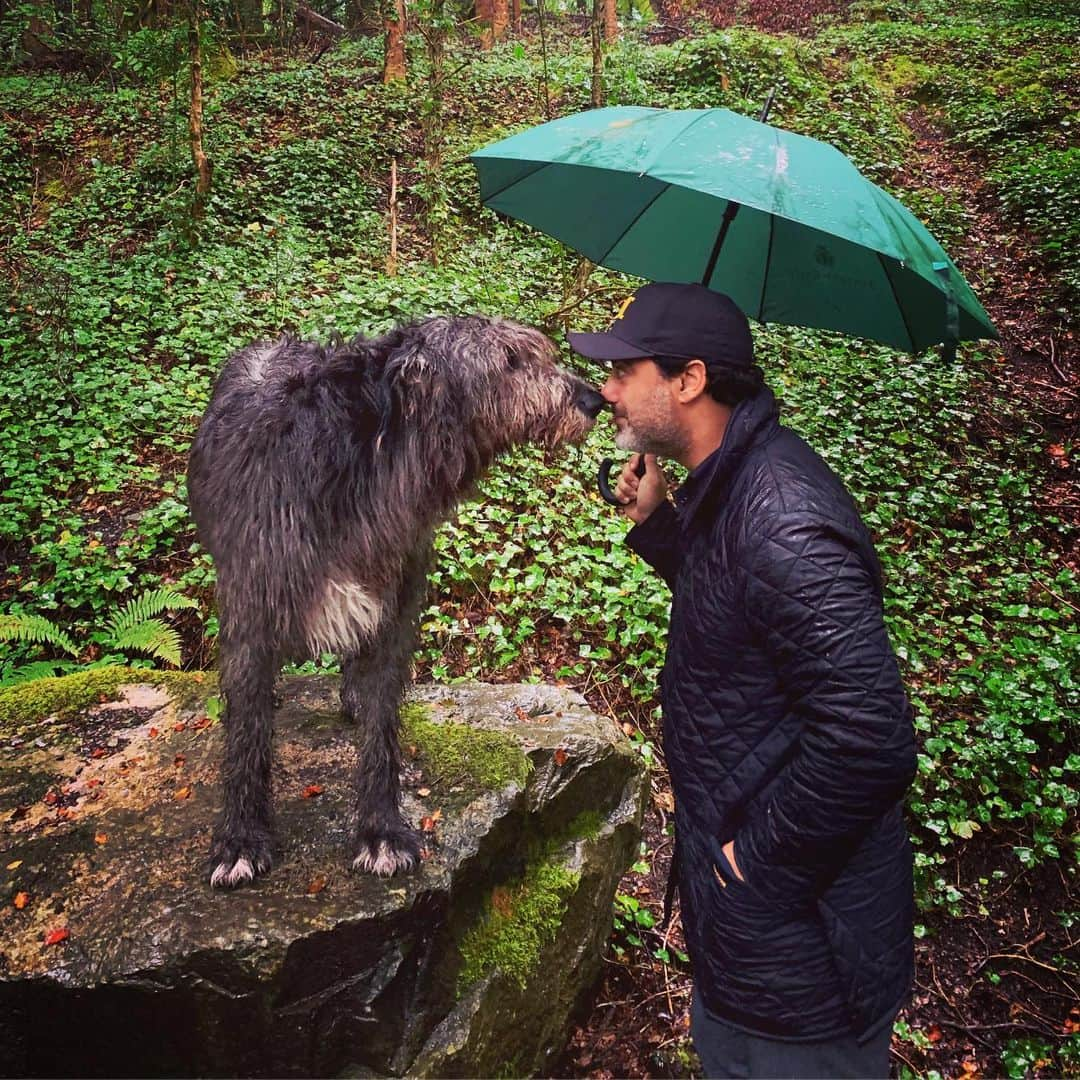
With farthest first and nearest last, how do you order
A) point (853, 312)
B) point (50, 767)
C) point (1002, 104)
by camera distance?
1. point (1002, 104)
2. point (50, 767)
3. point (853, 312)

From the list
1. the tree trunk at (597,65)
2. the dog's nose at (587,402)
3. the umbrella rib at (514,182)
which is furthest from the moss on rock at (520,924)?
the tree trunk at (597,65)

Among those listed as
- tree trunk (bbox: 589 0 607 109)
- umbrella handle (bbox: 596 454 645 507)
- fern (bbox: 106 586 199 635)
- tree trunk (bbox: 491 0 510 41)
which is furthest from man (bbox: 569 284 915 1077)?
tree trunk (bbox: 491 0 510 41)

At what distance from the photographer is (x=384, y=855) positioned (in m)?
2.67

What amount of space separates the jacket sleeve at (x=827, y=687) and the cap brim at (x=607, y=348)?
0.55 m

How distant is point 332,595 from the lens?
100 inches

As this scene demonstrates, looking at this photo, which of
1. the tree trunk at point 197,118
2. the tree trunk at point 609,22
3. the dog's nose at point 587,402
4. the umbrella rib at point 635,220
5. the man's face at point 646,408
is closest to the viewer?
the man's face at point 646,408

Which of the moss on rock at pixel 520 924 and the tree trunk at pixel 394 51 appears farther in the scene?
the tree trunk at pixel 394 51

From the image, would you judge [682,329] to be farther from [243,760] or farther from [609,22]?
Answer: [609,22]

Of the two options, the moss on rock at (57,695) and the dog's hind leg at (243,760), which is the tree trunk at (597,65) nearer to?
the moss on rock at (57,695)

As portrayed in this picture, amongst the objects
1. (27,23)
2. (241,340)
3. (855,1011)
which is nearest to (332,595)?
(855,1011)

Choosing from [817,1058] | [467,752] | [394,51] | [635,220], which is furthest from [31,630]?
[394,51]

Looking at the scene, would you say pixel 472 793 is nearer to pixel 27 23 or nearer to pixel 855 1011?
pixel 855 1011

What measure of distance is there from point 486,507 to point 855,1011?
446 cm

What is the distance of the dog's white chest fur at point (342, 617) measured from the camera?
254cm
